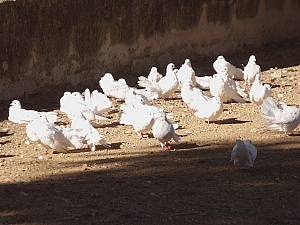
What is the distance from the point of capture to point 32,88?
38.0ft

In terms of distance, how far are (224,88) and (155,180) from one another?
14.8ft

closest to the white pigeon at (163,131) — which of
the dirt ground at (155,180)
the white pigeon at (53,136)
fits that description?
the dirt ground at (155,180)

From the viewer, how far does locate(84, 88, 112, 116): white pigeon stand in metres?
10.3

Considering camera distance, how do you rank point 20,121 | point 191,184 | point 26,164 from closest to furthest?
point 191,184, point 26,164, point 20,121

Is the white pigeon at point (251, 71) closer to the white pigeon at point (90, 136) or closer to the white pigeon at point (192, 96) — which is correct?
the white pigeon at point (192, 96)

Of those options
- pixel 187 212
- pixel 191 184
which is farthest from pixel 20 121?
pixel 187 212

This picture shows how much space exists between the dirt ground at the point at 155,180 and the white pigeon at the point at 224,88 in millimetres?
976

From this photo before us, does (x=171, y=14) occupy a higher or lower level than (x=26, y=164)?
higher

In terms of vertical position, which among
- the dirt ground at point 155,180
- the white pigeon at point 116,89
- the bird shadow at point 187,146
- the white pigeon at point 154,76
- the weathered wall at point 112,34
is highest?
the weathered wall at point 112,34

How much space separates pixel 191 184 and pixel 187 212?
0.88 meters

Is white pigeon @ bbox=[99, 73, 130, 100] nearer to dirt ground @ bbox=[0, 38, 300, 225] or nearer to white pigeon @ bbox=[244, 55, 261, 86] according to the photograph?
dirt ground @ bbox=[0, 38, 300, 225]

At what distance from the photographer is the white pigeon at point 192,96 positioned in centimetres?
1055

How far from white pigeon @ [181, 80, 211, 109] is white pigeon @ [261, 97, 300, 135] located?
1.26 metres

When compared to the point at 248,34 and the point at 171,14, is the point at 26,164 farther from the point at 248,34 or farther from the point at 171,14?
the point at 248,34
